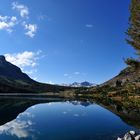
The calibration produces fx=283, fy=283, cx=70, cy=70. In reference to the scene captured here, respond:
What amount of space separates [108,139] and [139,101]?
60109 millimetres

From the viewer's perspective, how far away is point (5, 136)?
3803 centimetres

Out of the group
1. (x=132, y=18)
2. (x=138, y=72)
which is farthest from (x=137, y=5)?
(x=138, y=72)

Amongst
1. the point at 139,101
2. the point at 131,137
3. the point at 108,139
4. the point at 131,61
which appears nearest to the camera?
the point at 131,137

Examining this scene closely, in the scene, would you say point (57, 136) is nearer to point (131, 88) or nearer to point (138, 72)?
point (138, 72)

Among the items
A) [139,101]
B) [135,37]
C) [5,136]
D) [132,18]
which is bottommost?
[5,136]

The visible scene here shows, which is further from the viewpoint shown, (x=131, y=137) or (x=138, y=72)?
(x=138, y=72)

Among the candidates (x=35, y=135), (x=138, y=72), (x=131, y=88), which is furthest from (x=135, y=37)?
(x=131, y=88)

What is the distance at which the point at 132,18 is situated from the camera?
43.8 meters

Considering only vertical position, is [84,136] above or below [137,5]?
below

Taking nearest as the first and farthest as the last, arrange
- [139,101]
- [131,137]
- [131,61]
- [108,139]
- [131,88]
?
[131,137]
[108,139]
[131,61]
[139,101]
[131,88]

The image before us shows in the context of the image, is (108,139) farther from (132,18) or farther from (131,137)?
(132,18)

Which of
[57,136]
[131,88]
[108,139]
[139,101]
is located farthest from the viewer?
[131,88]

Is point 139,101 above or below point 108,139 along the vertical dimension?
above

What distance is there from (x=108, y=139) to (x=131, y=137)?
18.8 feet
